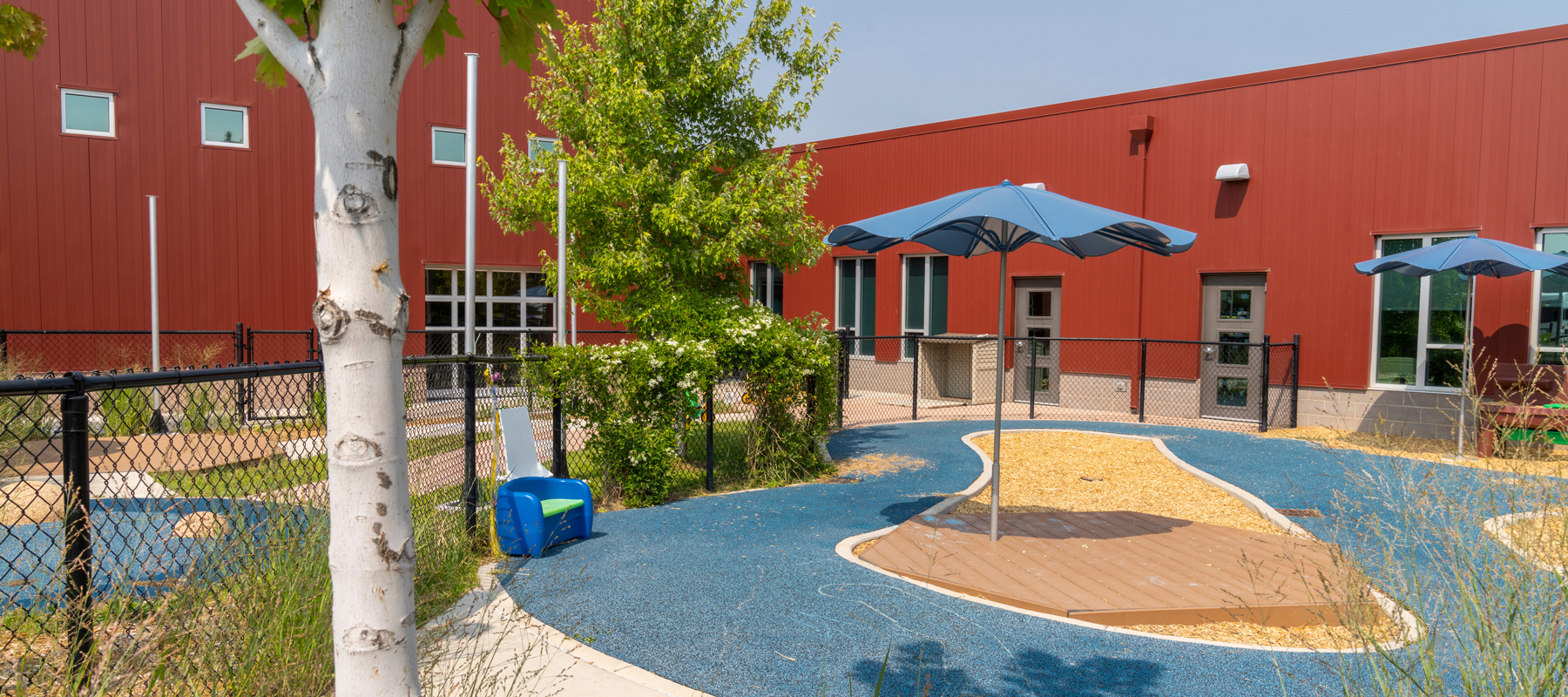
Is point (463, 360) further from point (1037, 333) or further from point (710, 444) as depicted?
point (1037, 333)

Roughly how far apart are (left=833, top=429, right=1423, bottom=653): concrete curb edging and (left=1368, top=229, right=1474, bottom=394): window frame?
3773 mm

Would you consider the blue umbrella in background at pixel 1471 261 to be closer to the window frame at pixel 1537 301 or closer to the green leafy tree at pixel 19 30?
the window frame at pixel 1537 301

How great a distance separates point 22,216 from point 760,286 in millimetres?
12970

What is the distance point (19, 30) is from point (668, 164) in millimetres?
5245

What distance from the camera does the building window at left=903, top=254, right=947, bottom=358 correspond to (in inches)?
653

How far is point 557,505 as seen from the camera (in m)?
5.66

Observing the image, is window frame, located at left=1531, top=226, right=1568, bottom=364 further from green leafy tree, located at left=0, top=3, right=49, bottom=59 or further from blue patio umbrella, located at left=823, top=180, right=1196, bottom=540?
green leafy tree, located at left=0, top=3, right=49, bottom=59

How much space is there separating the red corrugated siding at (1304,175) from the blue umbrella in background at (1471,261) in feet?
4.48

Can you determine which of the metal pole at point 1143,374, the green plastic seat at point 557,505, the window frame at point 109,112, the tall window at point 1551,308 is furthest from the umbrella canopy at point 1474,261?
the window frame at point 109,112

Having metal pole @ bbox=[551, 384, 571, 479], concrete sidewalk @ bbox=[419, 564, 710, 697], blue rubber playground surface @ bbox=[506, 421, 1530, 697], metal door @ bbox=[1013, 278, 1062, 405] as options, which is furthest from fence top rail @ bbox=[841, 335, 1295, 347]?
concrete sidewalk @ bbox=[419, 564, 710, 697]

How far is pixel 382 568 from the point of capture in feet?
6.09

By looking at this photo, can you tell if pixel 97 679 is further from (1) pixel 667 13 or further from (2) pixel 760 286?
(2) pixel 760 286

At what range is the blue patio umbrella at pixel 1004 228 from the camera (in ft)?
17.5

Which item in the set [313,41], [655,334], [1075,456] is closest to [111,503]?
[655,334]
